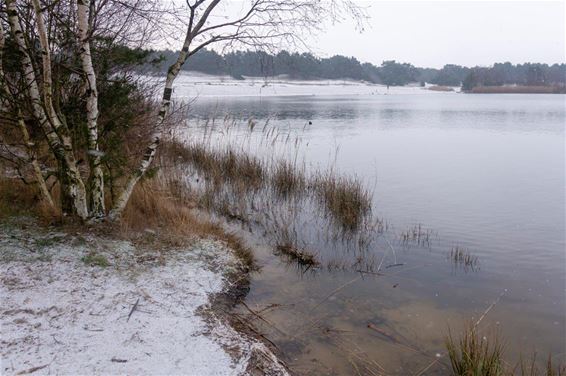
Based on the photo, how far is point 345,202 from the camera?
330 inches

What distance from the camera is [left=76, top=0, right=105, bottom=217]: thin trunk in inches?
177

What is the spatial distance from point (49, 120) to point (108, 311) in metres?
2.18

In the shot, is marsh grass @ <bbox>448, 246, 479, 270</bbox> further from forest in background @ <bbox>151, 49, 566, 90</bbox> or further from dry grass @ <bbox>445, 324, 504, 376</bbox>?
forest in background @ <bbox>151, 49, 566, 90</bbox>

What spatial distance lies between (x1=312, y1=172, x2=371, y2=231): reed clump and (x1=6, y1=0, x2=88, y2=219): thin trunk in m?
4.44

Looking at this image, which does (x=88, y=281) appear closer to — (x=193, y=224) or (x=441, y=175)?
(x=193, y=224)

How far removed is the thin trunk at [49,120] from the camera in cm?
434

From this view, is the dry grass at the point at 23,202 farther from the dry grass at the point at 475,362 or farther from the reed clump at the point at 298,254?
the dry grass at the point at 475,362

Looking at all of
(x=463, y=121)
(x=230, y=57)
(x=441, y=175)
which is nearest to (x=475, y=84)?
(x=463, y=121)

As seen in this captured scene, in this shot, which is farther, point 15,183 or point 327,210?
point 327,210

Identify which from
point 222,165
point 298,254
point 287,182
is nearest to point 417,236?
point 298,254

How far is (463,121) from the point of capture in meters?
26.2

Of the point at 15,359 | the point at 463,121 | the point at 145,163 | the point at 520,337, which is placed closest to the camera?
the point at 15,359

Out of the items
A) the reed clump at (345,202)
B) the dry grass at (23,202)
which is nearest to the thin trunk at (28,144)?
the dry grass at (23,202)

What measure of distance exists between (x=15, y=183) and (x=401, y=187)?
8037 mm
